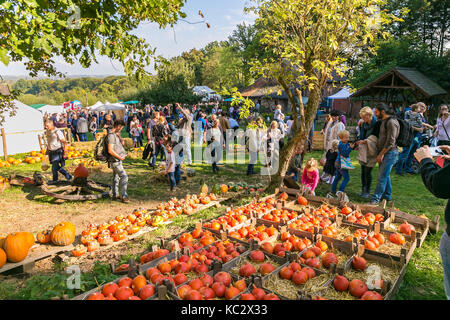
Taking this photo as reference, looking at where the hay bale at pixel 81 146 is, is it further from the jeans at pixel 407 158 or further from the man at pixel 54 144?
the jeans at pixel 407 158

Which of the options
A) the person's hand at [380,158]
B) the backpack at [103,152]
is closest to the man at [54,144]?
the backpack at [103,152]

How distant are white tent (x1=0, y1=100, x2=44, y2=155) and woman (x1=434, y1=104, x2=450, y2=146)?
57.6ft

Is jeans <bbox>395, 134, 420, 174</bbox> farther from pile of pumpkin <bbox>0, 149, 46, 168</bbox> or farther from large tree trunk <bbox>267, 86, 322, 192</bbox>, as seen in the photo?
pile of pumpkin <bbox>0, 149, 46, 168</bbox>

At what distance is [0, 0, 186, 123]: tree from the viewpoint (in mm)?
3328

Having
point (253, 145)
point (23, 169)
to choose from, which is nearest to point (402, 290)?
point (253, 145)

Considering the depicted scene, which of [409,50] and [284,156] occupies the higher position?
[409,50]

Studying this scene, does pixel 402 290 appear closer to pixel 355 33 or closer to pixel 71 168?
pixel 355 33

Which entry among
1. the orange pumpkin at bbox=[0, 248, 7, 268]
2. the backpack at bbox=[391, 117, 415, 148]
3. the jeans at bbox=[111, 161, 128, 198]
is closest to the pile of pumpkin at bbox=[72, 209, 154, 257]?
the orange pumpkin at bbox=[0, 248, 7, 268]

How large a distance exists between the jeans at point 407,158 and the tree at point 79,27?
27.2ft

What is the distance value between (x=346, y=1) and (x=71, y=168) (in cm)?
1017
